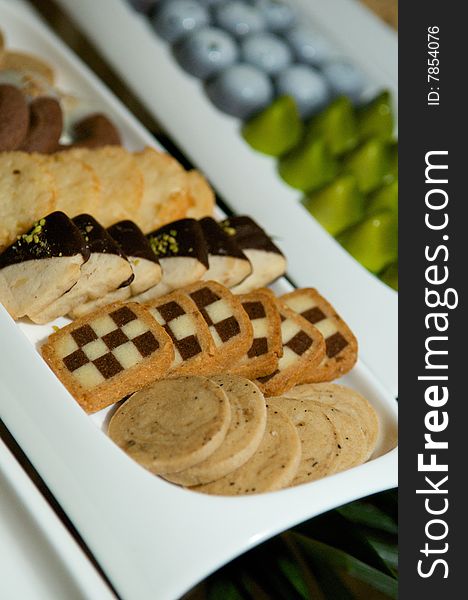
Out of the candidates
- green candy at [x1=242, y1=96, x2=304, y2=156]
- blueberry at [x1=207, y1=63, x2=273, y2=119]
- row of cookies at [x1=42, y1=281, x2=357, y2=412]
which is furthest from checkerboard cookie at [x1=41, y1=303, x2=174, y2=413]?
blueberry at [x1=207, y1=63, x2=273, y2=119]

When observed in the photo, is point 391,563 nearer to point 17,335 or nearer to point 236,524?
point 236,524

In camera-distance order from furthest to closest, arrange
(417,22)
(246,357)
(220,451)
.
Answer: (417,22) → (246,357) → (220,451)

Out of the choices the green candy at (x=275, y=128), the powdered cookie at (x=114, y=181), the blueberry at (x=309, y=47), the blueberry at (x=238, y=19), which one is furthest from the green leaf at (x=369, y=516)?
the blueberry at (x=238, y=19)

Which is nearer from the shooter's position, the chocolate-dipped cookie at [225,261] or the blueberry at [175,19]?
the chocolate-dipped cookie at [225,261]

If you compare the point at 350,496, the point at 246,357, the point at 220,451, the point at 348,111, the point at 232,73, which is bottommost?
the point at 350,496

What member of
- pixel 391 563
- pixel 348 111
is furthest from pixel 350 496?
pixel 348 111

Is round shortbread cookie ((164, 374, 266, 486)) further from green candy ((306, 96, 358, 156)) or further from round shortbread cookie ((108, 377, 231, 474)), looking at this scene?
green candy ((306, 96, 358, 156))

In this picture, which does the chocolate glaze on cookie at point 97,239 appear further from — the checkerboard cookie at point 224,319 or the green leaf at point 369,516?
the green leaf at point 369,516
